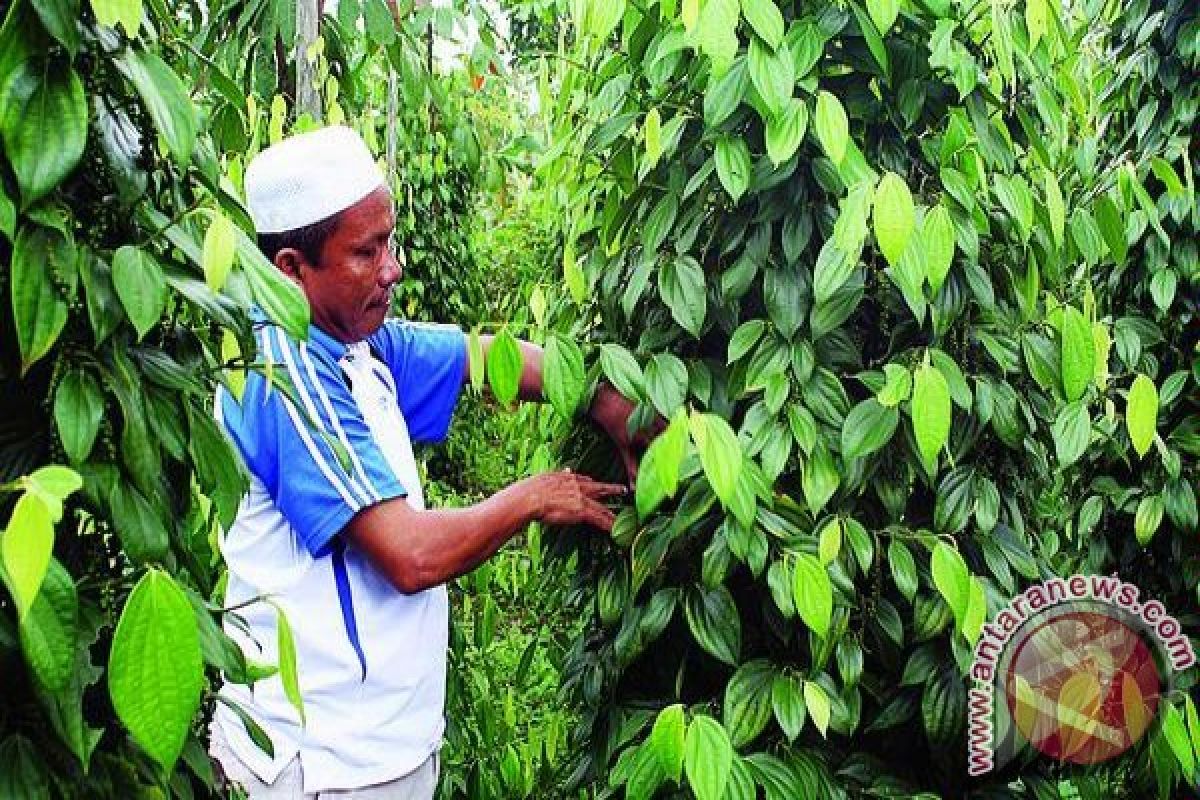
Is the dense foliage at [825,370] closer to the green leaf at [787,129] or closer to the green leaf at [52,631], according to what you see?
the green leaf at [787,129]

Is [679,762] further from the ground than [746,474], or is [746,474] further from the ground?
[746,474]

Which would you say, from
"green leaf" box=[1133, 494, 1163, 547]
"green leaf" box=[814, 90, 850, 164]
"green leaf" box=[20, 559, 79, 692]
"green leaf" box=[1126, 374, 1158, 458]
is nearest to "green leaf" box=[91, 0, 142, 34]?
"green leaf" box=[20, 559, 79, 692]

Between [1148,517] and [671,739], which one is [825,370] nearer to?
[671,739]

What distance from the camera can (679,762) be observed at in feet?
3.88

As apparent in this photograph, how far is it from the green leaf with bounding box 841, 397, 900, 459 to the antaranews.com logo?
0.28 meters

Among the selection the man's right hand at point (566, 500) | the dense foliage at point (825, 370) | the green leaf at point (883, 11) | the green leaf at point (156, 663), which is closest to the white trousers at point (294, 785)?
the dense foliage at point (825, 370)

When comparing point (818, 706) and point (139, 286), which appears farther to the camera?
point (818, 706)

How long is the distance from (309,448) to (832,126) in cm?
69

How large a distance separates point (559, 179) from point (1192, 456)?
3.87ft

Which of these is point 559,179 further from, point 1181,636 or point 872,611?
point 1181,636

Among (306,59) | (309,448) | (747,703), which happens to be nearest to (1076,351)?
(747,703)

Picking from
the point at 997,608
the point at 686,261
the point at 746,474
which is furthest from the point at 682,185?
the point at 997,608

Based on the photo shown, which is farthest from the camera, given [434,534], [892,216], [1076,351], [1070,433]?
[1070,433]

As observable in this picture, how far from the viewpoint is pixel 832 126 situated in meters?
1.22
